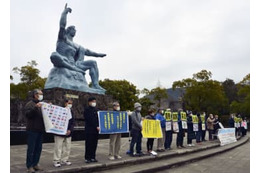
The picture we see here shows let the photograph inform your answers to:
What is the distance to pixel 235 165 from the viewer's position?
8.87 meters

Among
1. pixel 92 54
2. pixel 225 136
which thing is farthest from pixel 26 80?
pixel 225 136

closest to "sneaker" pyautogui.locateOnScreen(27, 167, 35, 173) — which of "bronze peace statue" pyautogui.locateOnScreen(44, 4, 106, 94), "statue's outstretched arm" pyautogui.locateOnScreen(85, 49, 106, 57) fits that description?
"bronze peace statue" pyautogui.locateOnScreen(44, 4, 106, 94)

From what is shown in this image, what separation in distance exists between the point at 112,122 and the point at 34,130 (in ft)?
8.82

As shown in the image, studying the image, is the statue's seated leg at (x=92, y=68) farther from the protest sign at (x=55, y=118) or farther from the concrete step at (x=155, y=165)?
the protest sign at (x=55, y=118)

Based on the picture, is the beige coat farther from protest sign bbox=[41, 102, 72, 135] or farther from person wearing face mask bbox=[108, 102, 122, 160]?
protest sign bbox=[41, 102, 72, 135]

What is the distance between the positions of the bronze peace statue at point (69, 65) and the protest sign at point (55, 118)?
846 centimetres

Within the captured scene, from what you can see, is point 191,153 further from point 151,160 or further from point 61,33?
point 61,33

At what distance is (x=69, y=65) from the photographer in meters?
15.7

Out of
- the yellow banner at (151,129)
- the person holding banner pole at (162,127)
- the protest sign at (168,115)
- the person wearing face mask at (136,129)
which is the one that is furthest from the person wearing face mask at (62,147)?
the protest sign at (168,115)

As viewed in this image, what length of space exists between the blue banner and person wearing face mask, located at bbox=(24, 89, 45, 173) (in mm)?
1924

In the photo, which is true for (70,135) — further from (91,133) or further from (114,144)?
(114,144)

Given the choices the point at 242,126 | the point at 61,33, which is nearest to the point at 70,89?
the point at 61,33

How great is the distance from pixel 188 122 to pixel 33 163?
8.37m

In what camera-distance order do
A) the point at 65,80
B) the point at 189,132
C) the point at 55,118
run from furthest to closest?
the point at 65,80, the point at 189,132, the point at 55,118
